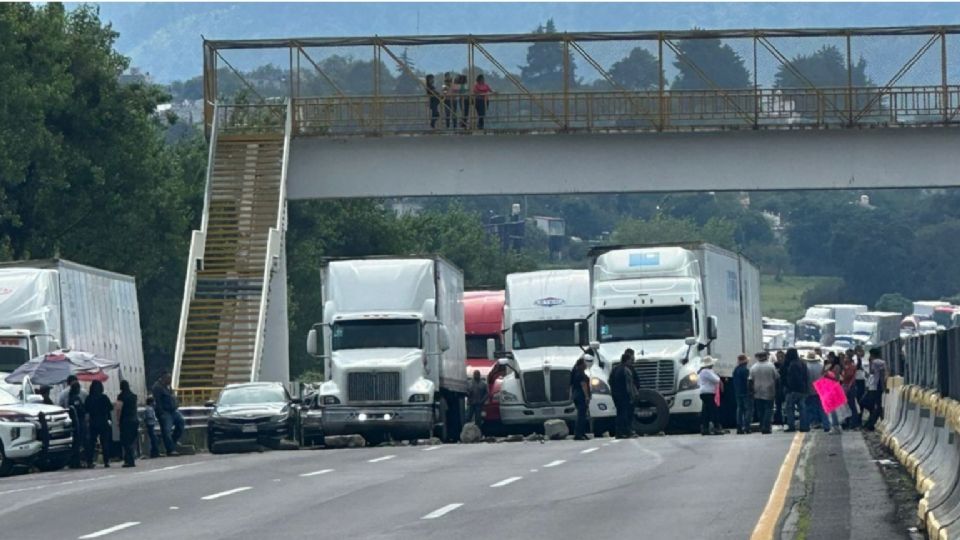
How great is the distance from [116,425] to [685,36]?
21.8m

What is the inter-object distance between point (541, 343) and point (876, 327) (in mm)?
90817

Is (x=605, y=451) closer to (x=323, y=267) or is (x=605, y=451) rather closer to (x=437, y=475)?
(x=437, y=475)

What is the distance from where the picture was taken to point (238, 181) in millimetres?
57438

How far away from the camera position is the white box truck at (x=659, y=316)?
141ft

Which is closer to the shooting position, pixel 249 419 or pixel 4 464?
pixel 4 464

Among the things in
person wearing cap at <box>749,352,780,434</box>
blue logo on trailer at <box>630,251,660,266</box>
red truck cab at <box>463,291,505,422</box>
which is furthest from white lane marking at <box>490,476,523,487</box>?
red truck cab at <box>463,291,505,422</box>

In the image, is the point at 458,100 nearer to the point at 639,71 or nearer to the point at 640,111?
the point at 640,111

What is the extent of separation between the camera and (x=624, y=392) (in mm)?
42031

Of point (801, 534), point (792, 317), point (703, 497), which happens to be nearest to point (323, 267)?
point (703, 497)

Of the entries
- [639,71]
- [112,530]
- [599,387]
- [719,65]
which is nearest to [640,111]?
[599,387]

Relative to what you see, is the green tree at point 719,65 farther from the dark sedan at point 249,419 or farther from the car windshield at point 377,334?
the dark sedan at point 249,419

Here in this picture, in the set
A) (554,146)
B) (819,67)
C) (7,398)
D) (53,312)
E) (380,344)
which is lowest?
(7,398)

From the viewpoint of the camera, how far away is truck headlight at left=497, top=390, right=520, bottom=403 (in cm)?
4622

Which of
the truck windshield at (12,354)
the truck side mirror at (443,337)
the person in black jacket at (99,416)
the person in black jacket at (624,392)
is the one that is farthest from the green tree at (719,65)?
the person in black jacket at (99,416)
